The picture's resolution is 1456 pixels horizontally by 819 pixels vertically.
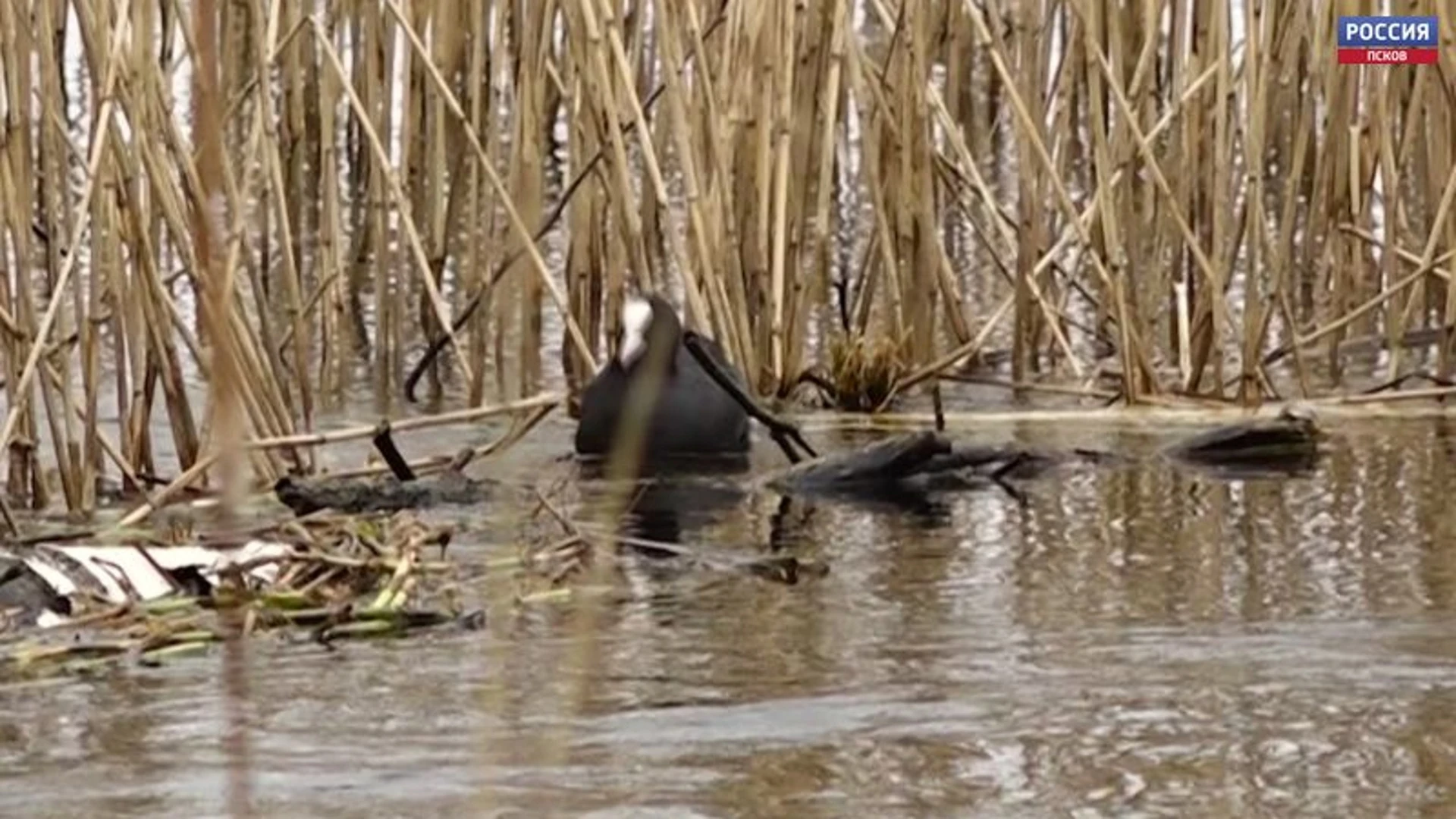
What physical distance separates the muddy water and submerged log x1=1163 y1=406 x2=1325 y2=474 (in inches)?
23.1

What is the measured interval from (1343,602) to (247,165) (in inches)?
95.9

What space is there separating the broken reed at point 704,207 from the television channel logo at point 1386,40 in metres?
0.04

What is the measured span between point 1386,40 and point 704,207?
1.54m

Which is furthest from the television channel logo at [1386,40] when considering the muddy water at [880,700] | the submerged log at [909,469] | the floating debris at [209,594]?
the floating debris at [209,594]

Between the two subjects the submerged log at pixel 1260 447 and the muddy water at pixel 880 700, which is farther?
the submerged log at pixel 1260 447

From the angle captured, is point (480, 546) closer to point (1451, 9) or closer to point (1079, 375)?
point (1079, 375)

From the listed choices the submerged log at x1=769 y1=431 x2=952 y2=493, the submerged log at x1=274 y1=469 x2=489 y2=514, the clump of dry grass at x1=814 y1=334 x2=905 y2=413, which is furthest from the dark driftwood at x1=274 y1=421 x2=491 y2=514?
the clump of dry grass at x1=814 y1=334 x2=905 y2=413

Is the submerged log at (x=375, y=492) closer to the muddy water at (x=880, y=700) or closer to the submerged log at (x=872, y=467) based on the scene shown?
the muddy water at (x=880, y=700)

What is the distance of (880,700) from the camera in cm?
305

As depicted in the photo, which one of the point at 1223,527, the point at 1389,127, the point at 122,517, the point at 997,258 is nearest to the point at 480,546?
the point at 122,517

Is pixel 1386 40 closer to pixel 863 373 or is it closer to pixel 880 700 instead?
pixel 863 373

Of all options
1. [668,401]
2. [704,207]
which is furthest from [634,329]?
[704,207]

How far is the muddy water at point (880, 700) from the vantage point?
265 centimetres

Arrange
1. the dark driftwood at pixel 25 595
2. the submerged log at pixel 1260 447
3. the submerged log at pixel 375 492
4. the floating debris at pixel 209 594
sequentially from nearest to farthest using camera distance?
the floating debris at pixel 209 594 < the dark driftwood at pixel 25 595 < the submerged log at pixel 375 492 < the submerged log at pixel 1260 447
